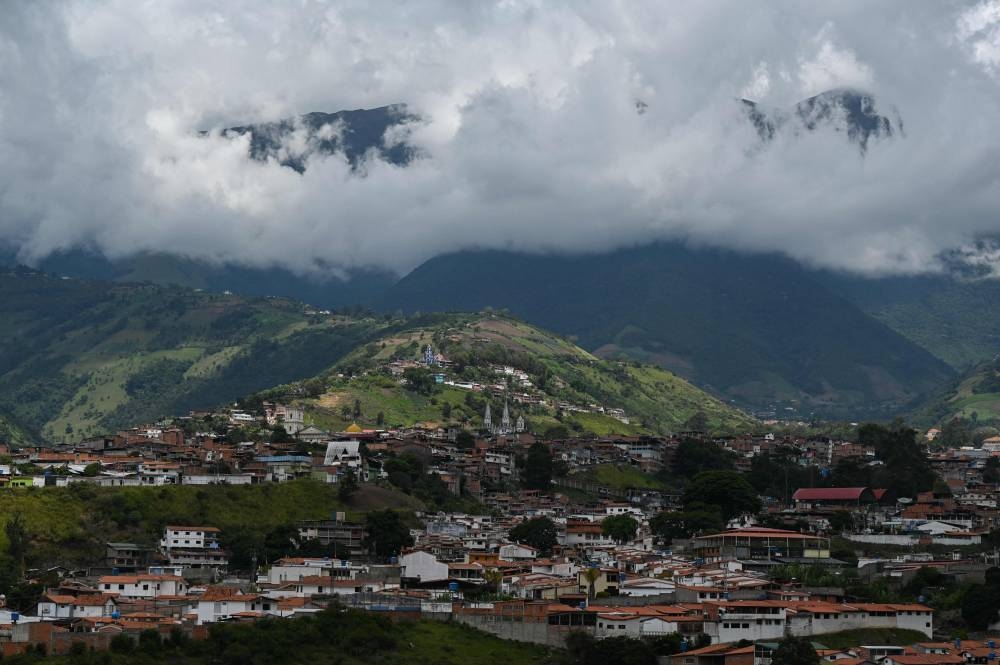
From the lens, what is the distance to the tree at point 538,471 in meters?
128

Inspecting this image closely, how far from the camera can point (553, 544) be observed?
333ft

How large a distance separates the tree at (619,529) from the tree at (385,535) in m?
14.8

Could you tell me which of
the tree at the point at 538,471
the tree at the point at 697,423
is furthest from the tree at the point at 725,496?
the tree at the point at 697,423

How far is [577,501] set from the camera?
407 feet

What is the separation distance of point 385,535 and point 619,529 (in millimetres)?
17538

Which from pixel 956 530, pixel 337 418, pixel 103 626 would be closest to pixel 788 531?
pixel 956 530

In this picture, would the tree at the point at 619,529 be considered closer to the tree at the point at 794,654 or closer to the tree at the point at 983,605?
the tree at the point at 983,605

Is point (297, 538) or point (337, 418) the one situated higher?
point (337, 418)

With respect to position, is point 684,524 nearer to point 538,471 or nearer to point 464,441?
point 538,471

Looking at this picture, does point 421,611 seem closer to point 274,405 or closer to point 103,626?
point 103,626

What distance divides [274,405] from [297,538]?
5903 cm

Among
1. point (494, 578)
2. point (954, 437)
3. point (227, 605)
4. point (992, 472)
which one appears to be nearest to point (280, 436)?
point (494, 578)

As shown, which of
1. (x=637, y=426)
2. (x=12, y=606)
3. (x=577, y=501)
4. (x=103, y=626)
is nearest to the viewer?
(x=103, y=626)

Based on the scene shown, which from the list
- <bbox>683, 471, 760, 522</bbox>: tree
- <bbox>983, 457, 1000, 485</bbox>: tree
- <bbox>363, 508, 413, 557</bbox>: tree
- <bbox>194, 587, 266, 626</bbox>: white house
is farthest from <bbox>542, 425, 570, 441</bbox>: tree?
<bbox>194, 587, 266, 626</bbox>: white house
